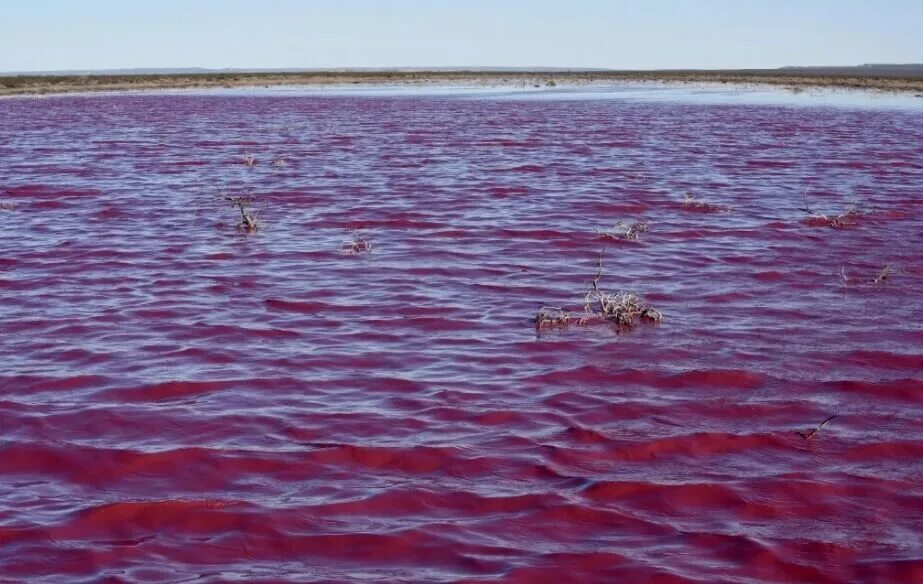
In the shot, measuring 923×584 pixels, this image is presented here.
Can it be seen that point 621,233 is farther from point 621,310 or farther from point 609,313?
point 621,310

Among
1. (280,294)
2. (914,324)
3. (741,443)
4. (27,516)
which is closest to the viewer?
(27,516)

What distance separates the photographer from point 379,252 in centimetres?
1124

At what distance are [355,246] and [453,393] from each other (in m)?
4.94

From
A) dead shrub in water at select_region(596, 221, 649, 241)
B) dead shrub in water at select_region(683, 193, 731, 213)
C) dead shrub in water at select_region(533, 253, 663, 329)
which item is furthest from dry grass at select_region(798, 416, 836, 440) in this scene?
dead shrub in water at select_region(683, 193, 731, 213)

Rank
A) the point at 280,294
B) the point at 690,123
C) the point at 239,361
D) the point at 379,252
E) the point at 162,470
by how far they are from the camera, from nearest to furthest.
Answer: the point at 162,470
the point at 239,361
the point at 280,294
the point at 379,252
the point at 690,123

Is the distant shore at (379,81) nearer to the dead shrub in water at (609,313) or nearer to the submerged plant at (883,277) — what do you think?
the submerged plant at (883,277)

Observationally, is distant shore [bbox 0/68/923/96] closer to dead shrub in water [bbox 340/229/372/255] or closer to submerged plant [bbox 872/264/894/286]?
submerged plant [bbox 872/264/894/286]

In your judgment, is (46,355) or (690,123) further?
(690,123)

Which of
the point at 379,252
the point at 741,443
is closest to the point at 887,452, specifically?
the point at 741,443

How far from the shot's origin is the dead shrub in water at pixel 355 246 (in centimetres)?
1119

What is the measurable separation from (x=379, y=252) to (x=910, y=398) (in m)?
5.99

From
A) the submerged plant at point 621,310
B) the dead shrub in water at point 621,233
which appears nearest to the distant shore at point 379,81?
the dead shrub in water at point 621,233

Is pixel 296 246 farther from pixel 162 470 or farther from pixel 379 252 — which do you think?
pixel 162 470

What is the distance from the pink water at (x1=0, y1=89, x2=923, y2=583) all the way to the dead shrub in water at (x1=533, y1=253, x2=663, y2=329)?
127mm
